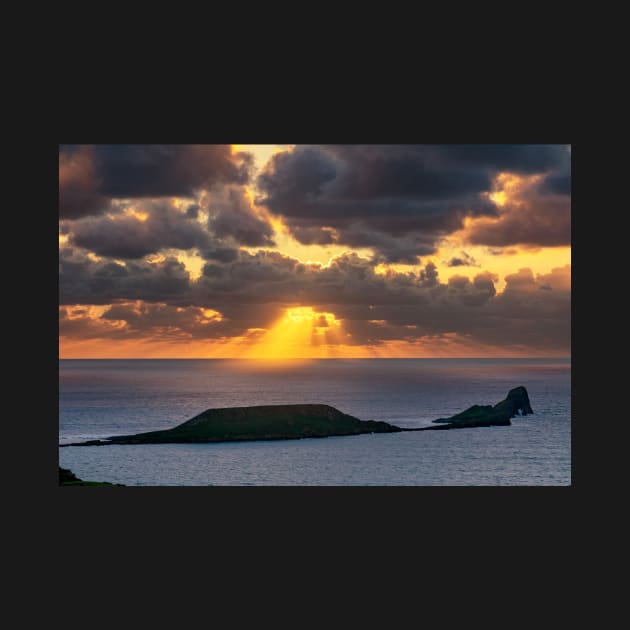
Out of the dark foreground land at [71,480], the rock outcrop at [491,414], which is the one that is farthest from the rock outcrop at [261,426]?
the rock outcrop at [491,414]

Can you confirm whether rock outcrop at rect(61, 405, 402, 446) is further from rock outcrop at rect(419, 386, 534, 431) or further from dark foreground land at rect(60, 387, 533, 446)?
rock outcrop at rect(419, 386, 534, 431)

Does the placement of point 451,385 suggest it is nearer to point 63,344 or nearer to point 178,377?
point 178,377

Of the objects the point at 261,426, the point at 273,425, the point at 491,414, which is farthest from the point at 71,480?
the point at 491,414

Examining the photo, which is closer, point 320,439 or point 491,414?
point 320,439

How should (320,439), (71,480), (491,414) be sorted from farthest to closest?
(491,414) < (320,439) < (71,480)

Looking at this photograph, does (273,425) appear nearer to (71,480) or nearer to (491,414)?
(71,480)

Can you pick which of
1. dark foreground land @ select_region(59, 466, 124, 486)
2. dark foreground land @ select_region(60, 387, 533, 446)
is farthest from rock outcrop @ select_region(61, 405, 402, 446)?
dark foreground land @ select_region(59, 466, 124, 486)

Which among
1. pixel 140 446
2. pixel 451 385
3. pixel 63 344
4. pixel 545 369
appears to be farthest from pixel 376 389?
pixel 63 344

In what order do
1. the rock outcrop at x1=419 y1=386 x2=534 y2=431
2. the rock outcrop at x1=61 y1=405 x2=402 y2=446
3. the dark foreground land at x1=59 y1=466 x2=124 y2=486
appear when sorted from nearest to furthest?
the dark foreground land at x1=59 y1=466 x2=124 y2=486 < the rock outcrop at x1=61 y1=405 x2=402 y2=446 < the rock outcrop at x1=419 y1=386 x2=534 y2=431
